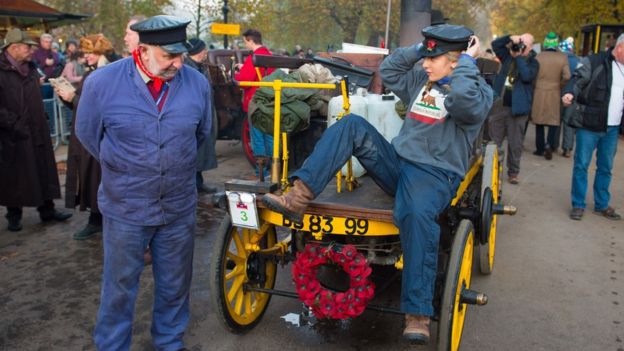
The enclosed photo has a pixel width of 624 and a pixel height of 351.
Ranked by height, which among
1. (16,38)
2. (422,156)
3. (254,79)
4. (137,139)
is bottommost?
(422,156)

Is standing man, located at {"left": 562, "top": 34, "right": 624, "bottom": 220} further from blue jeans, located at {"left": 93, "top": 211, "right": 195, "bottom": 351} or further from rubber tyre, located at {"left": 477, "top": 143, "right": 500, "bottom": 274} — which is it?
blue jeans, located at {"left": 93, "top": 211, "right": 195, "bottom": 351}

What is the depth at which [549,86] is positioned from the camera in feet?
31.9

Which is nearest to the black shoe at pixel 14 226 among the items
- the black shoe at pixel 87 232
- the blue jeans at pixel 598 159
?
the black shoe at pixel 87 232

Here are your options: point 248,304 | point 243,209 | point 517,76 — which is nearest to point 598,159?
point 517,76

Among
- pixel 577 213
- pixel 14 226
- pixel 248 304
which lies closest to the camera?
pixel 248 304

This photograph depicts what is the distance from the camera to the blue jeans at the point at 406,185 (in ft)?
10.4

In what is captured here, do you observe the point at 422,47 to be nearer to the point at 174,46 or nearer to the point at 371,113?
the point at 371,113

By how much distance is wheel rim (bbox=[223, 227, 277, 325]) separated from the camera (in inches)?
144

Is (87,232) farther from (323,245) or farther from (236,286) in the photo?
(323,245)

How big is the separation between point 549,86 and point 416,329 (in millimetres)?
7647

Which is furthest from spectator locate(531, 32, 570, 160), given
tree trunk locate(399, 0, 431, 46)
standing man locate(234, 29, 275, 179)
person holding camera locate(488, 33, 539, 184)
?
standing man locate(234, 29, 275, 179)

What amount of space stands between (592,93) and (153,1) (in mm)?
24306

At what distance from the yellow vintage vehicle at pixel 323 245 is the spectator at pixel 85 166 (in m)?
2.10

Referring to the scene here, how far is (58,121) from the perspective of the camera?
34.2 ft
